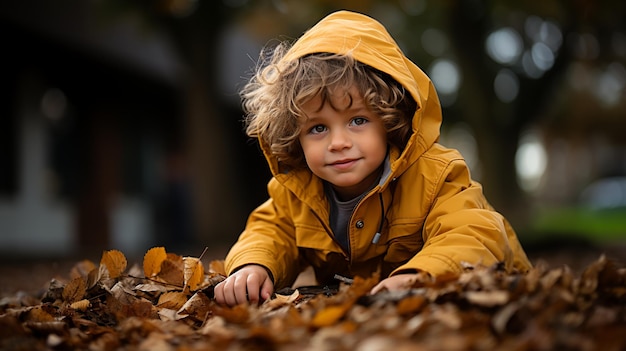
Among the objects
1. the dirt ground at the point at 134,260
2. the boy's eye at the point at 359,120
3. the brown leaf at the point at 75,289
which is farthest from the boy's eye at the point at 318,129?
the dirt ground at the point at 134,260

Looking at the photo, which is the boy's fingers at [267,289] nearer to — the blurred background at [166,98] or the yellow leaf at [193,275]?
the yellow leaf at [193,275]

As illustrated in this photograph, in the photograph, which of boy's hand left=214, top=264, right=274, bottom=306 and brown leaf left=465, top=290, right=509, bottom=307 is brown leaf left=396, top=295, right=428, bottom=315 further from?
boy's hand left=214, top=264, right=274, bottom=306

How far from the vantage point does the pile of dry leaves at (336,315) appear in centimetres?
170

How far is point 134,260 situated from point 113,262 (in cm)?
626

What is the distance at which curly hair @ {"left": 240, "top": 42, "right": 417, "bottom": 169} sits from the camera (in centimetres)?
281

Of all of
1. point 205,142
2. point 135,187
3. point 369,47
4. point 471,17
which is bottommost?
point 135,187

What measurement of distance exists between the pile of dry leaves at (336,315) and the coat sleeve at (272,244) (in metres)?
0.16

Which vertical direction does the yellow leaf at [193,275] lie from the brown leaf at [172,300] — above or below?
above

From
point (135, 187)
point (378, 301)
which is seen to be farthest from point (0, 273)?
point (135, 187)

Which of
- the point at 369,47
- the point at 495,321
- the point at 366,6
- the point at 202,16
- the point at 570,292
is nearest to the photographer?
the point at 495,321

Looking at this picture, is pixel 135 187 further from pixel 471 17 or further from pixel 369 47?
pixel 369 47

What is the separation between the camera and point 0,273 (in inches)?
296

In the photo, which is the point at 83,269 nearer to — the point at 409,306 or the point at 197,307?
the point at 197,307

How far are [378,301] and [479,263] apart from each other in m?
0.42
